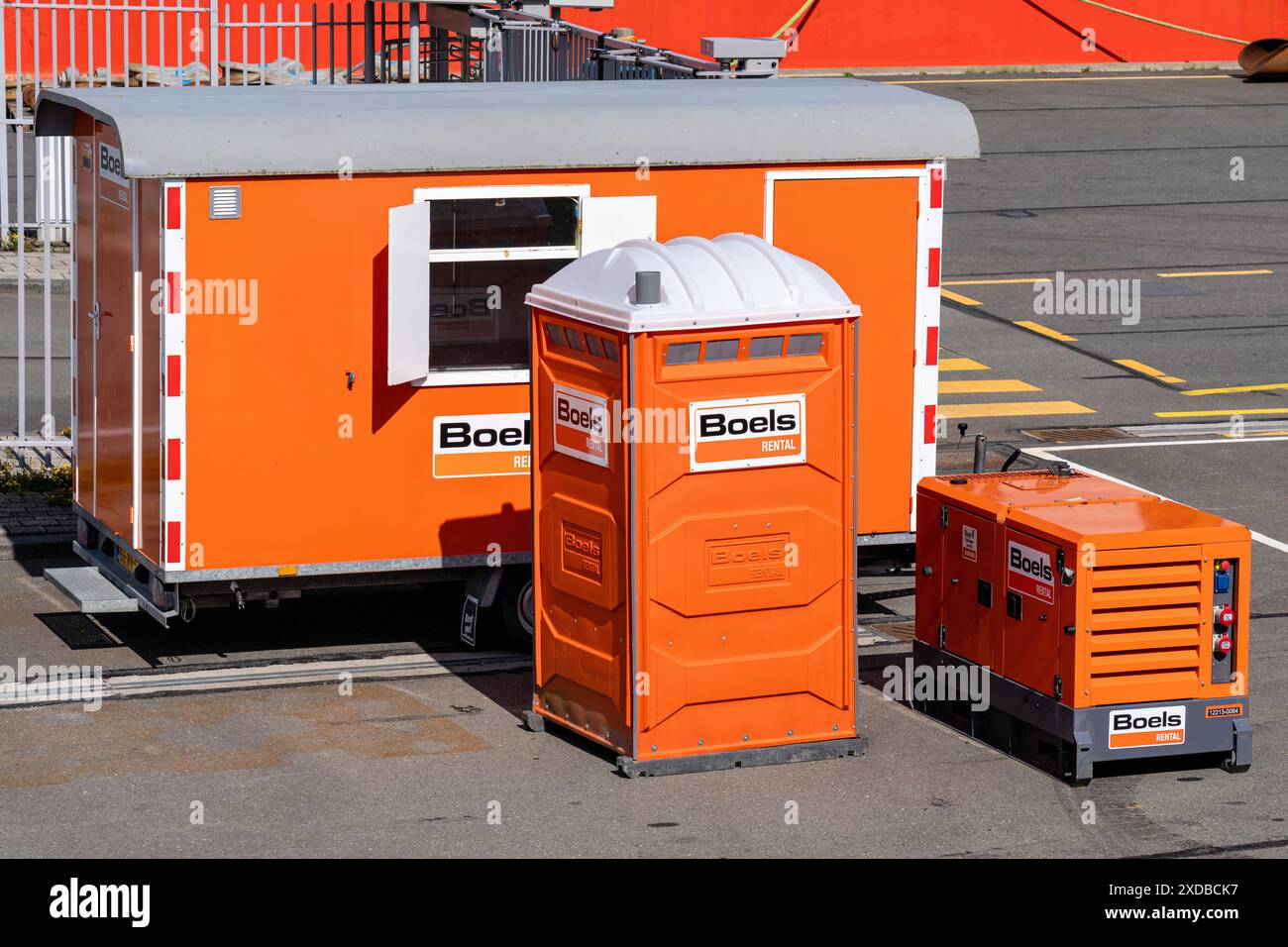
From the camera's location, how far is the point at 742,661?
9422 mm

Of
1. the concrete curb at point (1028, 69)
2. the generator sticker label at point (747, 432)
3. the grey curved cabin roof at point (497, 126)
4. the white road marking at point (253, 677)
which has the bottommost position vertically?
the white road marking at point (253, 677)

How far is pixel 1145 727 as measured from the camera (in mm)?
9219

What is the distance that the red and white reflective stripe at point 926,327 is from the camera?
36.2 feet

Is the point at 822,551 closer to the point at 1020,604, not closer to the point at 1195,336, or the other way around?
the point at 1020,604

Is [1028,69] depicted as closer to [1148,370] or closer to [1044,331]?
[1044,331]

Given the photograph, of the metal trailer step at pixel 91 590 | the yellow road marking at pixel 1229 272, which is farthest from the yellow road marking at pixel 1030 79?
the metal trailer step at pixel 91 590

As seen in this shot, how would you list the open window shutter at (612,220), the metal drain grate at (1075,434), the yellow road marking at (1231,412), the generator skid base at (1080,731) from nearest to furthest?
the generator skid base at (1080,731) < the open window shutter at (612,220) < the metal drain grate at (1075,434) < the yellow road marking at (1231,412)

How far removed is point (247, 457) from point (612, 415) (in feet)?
7.18

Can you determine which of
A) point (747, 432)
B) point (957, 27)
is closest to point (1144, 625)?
point (747, 432)

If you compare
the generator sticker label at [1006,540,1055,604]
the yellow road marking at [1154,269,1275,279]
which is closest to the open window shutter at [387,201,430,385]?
the generator sticker label at [1006,540,1055,604]

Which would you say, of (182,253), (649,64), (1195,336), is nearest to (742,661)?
(182,253)

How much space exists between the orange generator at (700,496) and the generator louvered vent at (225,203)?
64.5 inches

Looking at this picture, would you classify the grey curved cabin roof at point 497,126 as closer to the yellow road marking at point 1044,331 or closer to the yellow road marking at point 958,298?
the yellow road marking at point 1044,331

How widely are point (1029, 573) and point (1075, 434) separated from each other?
7.47m
